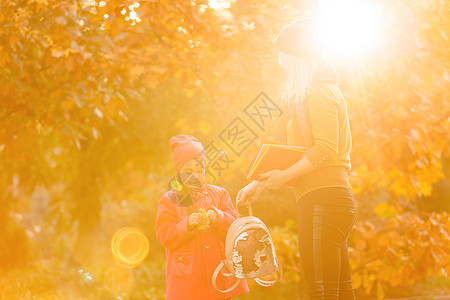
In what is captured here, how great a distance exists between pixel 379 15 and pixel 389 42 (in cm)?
30

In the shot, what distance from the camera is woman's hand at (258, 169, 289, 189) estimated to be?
3.04m

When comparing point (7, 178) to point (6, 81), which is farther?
point (7, 178)

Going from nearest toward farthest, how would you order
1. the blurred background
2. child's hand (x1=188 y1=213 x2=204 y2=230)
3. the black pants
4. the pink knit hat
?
1. the black pants
2. child's hand (x1=188 y1=213 x2=204 y2=230)
3. the pink knit hat
4. the blurred background

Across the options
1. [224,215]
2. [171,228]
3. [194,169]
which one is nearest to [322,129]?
[224,215]

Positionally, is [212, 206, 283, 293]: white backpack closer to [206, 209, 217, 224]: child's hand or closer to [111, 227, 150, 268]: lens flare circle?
[206, 209, 217, 224]: child's hand

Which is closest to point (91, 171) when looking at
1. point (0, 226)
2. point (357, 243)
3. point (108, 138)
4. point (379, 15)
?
point (108, 138)

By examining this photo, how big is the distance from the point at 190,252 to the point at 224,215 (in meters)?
0.34

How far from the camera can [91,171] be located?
12.9 m

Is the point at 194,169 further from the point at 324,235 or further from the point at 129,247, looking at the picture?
the point at 129,247

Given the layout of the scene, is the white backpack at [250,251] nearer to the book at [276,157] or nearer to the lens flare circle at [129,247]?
the book at [276,157]

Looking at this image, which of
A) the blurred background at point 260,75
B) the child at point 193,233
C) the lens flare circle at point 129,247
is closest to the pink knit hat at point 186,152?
the child at point 193,233

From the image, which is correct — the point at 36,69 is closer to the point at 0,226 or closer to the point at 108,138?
the point at 108,138

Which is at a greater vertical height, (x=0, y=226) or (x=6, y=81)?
(x=6, y=81)

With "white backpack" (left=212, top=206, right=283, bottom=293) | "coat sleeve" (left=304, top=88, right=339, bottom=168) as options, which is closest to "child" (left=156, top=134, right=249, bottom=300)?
"white backpack" (left=212, top=206, right=283, bottom=293)
